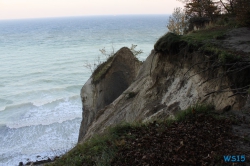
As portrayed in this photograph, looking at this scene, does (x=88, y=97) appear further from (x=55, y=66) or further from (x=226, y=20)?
(x=55, y=66)

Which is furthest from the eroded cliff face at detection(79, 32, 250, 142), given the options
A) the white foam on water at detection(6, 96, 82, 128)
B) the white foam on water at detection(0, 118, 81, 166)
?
the white foam on water at detection(6, 96, 82, 128)

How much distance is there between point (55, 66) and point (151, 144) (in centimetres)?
3832

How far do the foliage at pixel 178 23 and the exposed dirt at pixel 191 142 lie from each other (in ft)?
45.2

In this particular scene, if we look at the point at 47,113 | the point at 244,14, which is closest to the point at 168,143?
the point at 244,14

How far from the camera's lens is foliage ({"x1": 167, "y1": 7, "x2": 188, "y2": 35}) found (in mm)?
20119

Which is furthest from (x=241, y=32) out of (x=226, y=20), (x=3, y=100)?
(x=3, y=100)

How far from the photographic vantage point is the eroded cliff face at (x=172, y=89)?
24.7ft

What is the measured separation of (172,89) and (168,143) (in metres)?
4.34

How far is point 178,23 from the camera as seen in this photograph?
2100 cm

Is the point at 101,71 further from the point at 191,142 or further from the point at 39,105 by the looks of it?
the point at 39,105

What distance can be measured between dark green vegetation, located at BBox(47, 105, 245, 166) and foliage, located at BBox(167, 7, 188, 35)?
13.6 m

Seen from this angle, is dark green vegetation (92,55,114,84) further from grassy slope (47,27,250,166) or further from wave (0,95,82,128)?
wave (0,95,82,128)

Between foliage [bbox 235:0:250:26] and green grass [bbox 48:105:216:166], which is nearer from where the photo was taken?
green grass [bbox 48:105:216:166]

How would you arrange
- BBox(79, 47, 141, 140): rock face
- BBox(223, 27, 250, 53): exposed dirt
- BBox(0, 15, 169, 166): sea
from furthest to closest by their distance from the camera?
BBox(0, 15, 169, 166): sea
BBox(79, 47, 141, 140): rock face
BBox(223, 27, 250, 53): exposed dirt
